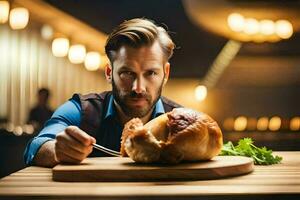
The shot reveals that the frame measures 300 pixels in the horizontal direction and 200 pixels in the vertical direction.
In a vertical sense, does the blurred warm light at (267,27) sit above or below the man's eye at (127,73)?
above

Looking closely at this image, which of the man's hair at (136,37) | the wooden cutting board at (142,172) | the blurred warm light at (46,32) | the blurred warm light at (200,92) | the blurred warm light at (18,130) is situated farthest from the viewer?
the blurred warm light at (200,92)

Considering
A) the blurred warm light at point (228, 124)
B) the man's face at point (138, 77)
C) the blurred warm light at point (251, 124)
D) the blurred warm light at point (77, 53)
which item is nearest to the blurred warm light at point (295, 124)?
the blurred warm light at point (251, 124)

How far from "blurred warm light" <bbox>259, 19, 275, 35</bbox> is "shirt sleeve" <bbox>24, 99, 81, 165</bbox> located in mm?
6153

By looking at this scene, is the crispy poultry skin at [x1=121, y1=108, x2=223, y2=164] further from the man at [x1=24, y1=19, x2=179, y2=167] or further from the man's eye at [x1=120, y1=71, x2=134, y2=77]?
the man's eye at [x1=120, y1=71, x2=134, y2=77]

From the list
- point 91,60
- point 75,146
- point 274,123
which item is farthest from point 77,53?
point 75,146

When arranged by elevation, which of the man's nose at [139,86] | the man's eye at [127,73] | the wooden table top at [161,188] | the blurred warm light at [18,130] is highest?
the man's eye at [127,73]

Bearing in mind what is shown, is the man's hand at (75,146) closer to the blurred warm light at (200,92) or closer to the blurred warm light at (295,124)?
the blurred warm light at (295,124)

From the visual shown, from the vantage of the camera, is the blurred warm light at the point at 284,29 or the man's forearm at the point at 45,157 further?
the blurred warm light at the point at 284,29

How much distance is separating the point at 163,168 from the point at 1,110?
719 centimetres

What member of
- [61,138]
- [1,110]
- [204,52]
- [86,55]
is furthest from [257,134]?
[61,138]

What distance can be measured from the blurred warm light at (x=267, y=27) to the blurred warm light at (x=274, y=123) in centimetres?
151

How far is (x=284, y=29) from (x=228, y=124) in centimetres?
185

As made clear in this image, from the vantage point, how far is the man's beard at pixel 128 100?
7.67ft

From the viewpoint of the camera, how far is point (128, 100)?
7.82 ft
